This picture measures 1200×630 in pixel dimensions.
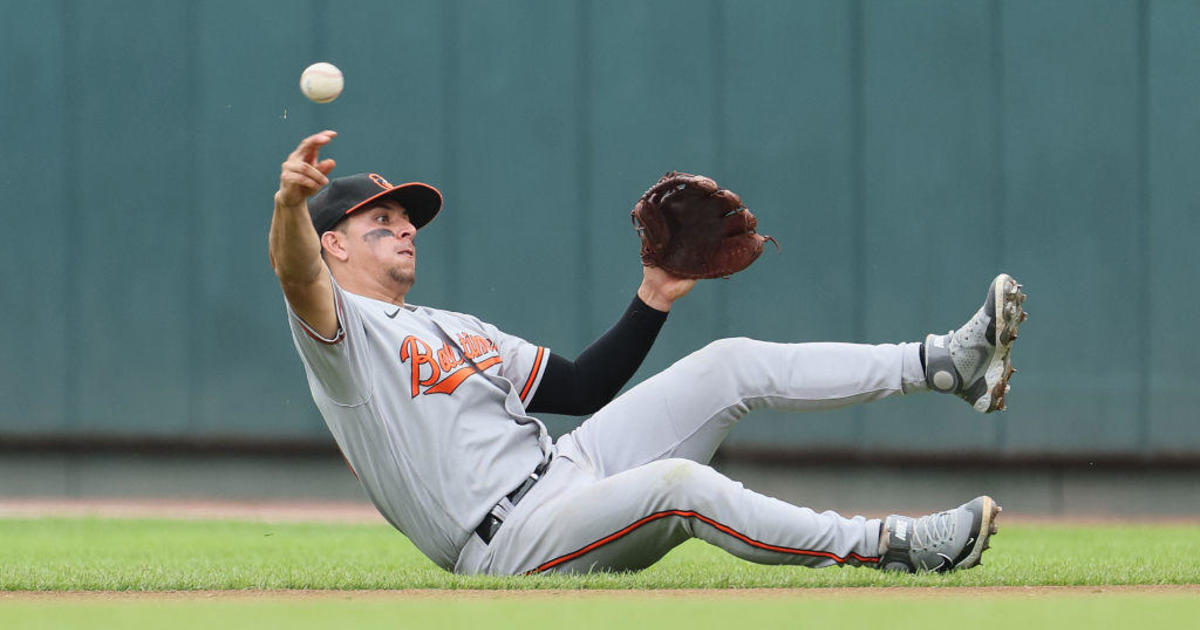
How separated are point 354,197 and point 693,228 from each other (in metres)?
0.84

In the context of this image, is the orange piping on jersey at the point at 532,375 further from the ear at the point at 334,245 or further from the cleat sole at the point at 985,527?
the cleat sole at the point at 985,527

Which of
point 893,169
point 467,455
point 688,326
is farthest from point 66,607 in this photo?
point 893,169

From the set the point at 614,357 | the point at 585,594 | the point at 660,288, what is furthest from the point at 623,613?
the point at 660,288

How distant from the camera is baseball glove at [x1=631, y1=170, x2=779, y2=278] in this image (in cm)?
337

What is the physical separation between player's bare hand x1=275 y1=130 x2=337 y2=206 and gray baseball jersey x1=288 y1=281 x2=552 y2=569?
32 centimetres

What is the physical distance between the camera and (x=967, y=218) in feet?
20.1

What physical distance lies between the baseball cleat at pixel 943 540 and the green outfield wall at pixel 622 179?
10.5 ft

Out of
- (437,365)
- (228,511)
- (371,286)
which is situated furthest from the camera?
(228,511)

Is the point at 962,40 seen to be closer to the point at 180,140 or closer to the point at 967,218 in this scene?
the point at 967,218

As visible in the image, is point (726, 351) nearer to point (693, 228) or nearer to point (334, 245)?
point (693, 228)

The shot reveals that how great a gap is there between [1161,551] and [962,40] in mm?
2828

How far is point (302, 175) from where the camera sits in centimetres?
260

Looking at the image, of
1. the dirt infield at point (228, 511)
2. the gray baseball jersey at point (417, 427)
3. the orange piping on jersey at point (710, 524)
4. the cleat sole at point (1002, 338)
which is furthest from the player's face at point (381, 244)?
the dirt infield at point (228, 511)

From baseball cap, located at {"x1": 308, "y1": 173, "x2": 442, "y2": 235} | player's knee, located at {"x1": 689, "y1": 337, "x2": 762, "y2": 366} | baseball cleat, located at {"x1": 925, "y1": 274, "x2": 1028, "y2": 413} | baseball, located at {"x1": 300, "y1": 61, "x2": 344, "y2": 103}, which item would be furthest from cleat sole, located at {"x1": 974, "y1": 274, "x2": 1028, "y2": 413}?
baseball, located at {"x1": 300, "y1": 61, "x2": 344, "y2": 103}
